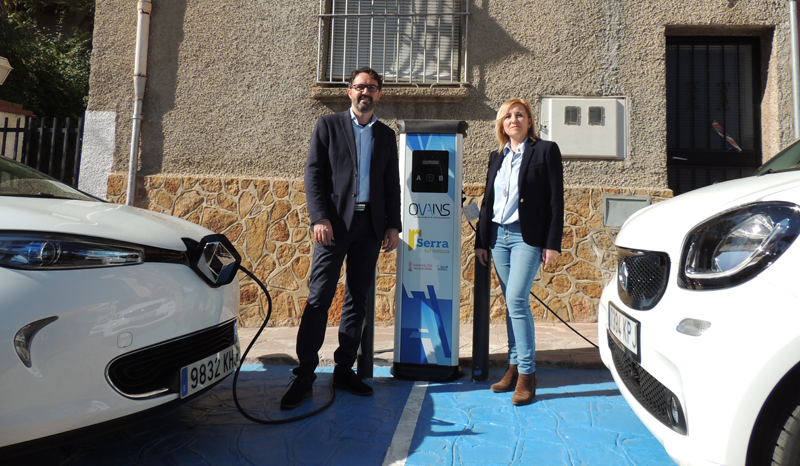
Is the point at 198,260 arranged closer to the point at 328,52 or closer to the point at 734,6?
the point at 328,52

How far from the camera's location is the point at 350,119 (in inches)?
123

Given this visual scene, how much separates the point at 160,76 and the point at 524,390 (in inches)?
198

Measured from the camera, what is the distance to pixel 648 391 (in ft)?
5.88

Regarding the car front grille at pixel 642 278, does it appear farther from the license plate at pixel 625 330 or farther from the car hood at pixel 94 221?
the car hood at pixel 94 221

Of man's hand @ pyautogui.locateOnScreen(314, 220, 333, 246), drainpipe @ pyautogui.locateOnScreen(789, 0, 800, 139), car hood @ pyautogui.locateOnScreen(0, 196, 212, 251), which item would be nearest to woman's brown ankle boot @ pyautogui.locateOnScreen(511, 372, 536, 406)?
man's hand @ pyautogui.locateOnScreen(314, 220, 333, 246)

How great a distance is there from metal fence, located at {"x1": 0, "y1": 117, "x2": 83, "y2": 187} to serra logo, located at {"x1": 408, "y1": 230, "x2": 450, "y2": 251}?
4070 mm

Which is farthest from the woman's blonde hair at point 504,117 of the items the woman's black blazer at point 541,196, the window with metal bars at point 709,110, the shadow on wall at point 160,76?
the shadow on wall at point 160,76

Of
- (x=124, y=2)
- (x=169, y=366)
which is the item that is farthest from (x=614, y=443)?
(x=124, y=2)

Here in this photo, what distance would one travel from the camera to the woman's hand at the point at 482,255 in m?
3.32

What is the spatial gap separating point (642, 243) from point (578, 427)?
3.88 ft

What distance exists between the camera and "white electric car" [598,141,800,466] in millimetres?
1350

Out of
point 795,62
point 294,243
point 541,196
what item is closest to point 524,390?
point 541,196

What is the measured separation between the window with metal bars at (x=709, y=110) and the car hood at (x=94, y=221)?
211 inches

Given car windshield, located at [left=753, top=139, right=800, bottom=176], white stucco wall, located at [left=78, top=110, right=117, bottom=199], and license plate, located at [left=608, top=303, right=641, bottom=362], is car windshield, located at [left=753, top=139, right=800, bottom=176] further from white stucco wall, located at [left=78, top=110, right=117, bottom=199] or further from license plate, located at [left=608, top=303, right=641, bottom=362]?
white stucco wall, located at [left=78, top=110, right=117, bottom=199]
